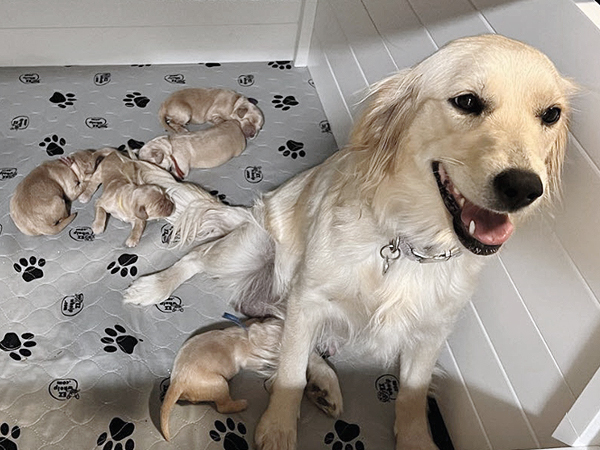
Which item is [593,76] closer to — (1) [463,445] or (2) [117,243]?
(1) [463,445]

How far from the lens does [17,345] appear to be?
182 centimetres

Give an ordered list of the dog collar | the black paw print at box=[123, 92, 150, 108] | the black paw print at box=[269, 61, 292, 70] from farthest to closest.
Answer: the black paw print at box=[269, 61, 292, 70]
the black paw print at box=[123, 92, 150, 108]
the dog collar

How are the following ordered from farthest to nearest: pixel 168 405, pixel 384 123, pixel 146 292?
pixel 146 292 < pixel 168 405 < pixel 384 123

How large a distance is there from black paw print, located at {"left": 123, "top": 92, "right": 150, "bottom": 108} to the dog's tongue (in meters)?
1.66

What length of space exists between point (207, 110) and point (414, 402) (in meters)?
1.30

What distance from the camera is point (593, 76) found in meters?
1.19

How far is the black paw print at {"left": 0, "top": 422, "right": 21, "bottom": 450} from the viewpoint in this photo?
1611 mm

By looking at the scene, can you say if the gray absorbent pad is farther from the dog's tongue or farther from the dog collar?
the dog's tongue

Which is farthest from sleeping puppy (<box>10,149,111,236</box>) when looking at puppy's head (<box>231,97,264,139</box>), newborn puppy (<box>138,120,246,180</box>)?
puppy's head (<box>231,97,264,139</box>)

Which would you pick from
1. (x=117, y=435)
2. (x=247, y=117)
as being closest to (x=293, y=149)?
(x=247, y=117)

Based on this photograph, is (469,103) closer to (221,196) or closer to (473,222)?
(473,222)

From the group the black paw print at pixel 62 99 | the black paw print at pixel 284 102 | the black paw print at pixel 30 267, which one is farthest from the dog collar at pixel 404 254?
the black paw print at pixel 62 99

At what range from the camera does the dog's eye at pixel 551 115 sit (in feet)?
3.81

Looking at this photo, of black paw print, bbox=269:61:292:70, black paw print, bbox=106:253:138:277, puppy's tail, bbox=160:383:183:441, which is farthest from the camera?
black paw print, bbox=269:61:292:70
